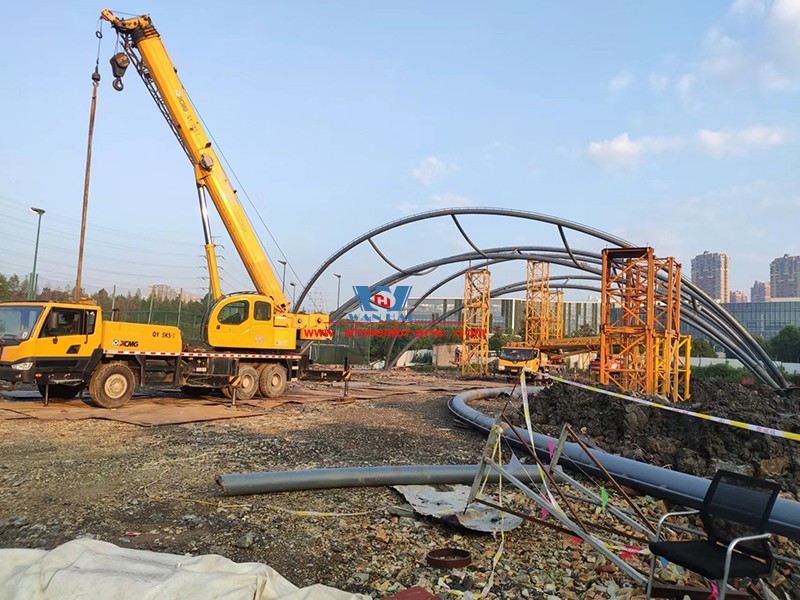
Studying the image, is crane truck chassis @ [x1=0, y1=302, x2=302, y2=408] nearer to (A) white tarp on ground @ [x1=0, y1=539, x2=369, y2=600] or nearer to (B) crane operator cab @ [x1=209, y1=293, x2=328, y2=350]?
(B) crane operator cab @ [x1=209, y1=293, x2=328, y2=350]

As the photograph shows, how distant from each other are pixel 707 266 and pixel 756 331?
41.1m

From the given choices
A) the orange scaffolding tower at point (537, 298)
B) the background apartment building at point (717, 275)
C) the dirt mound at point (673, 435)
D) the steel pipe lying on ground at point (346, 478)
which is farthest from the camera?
the background apartment building at point (717, 275)

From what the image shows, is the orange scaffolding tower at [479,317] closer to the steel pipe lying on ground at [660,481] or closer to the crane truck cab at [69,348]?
the crane truck cab at [69,348]

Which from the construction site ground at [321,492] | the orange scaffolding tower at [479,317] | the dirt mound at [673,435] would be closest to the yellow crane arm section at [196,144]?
the construction site ground at [321,492]

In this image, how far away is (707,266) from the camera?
462ft

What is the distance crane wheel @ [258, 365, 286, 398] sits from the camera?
15.8 metres

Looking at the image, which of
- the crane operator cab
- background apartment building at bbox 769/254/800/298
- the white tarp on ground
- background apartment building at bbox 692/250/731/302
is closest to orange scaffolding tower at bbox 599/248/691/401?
the crane operator cab

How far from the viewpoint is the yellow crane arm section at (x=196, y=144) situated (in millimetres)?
14859

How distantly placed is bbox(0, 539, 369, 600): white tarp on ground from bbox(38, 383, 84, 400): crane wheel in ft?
36.4

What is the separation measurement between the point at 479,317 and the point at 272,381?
72.4 feet

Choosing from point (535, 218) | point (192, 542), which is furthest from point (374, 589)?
point (535, 218)

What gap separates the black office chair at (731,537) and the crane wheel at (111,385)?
1219cm

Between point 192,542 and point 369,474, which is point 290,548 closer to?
point 192,542

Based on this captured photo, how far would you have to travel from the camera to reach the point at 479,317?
36.1 meters
